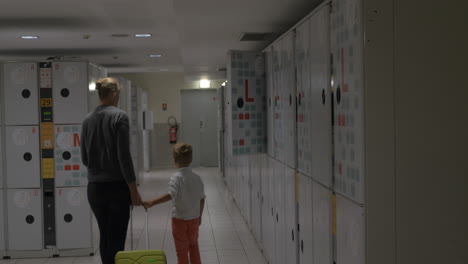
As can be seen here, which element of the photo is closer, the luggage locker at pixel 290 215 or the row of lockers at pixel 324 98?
the row of lockers at pixel 324 98

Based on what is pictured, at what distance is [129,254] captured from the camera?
3.09 meters

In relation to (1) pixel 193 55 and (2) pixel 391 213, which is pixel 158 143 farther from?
(2) pixel 391 213

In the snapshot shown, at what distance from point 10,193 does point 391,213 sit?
4.87m

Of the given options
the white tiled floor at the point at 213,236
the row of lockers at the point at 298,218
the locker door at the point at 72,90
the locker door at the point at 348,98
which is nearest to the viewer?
the locker door at the point at 348,98

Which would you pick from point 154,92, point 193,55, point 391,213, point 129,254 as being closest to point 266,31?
point 193,55

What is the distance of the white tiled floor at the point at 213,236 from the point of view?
18.3 ft

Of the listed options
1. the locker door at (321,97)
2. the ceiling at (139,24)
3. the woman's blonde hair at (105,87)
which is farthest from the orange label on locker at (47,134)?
the locker door at (321,97)

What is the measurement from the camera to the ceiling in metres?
4.22

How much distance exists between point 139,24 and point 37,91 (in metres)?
1.48

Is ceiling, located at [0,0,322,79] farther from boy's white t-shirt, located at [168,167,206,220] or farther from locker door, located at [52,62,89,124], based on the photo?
boy's white t-shirt, located at [168,167,206,220]

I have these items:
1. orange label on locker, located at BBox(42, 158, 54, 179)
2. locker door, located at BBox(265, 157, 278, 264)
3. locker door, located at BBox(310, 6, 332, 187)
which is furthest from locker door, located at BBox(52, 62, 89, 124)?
locker door, located at BBox(310, 6, 332, 187)

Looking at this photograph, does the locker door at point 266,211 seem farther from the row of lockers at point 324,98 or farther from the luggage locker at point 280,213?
the row of lockers at point 324,98

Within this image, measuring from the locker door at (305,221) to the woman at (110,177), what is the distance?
1235 millimetres

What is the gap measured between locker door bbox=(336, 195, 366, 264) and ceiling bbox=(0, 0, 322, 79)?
2119mm
